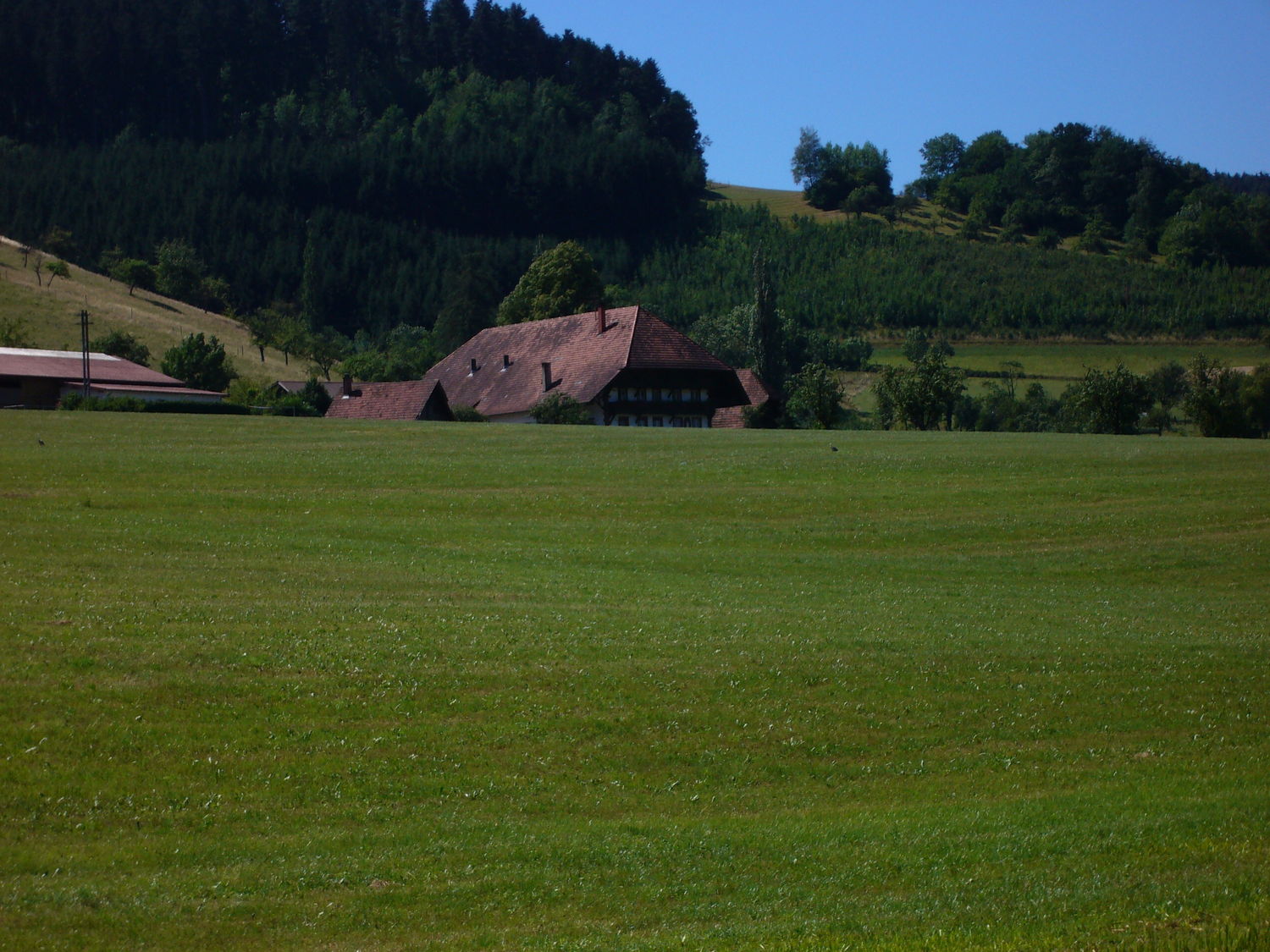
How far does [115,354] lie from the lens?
10412 cm

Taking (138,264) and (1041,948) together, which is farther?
(138,264)

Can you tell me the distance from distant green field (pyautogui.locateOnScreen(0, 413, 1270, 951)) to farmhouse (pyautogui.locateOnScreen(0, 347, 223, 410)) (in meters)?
60.3

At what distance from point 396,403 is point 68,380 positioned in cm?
2290

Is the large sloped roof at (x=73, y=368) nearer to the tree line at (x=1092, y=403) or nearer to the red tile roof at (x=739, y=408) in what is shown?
the red tile roof at (x=739, y=408)

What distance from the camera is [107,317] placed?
120m

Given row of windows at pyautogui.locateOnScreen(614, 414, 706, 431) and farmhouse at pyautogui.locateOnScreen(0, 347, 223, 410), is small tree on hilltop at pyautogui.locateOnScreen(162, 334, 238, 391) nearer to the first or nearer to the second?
farmhouse at pyautogui.locateOnScreen(0, 347, 223, 410)

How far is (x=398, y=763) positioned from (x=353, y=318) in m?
165

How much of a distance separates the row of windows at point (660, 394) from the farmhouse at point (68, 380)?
27.3 metres

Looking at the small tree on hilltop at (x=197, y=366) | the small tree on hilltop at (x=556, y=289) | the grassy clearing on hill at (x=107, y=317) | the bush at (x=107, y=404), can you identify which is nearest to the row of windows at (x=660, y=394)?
the small tree on hilltop at (x=556, y=289)

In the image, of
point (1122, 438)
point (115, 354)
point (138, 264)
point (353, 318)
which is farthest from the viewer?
point (353, 318)

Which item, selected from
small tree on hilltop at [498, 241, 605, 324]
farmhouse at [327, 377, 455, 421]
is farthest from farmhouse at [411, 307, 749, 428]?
small tree on hilltop at [498, 241, 605, 324]

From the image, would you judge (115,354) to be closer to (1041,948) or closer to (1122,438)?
(1122,438)

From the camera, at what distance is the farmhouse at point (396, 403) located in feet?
Result: 278

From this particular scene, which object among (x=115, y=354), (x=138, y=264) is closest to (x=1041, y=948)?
(x=115, y=354)
